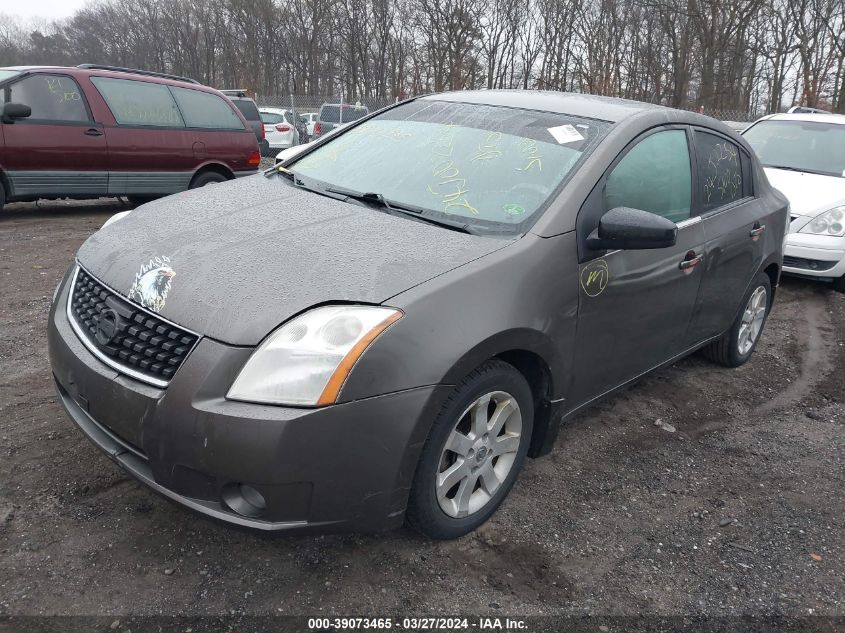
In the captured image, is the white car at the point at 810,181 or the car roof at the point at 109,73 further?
the car roof at the point at 109,73

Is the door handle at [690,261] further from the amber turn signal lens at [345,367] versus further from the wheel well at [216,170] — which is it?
the wheel well at [216,170]

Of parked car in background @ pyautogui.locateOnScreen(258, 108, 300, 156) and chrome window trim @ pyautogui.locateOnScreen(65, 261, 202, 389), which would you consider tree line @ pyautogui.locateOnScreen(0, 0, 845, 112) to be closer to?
parked car in background @ pyautogui.locateOnScreen(258, 108, 300, 156)

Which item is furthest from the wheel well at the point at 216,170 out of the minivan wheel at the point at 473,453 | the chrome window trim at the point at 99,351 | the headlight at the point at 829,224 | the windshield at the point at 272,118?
the windshield at the point at 272,118

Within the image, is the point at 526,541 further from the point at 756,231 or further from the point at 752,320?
the point at 752,320

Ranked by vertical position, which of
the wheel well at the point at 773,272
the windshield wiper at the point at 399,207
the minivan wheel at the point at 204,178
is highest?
the windshield wiper at the point at 399,207

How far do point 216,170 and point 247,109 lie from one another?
258 inches

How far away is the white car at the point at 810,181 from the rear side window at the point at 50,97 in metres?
7.75

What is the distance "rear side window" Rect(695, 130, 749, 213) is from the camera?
11.7ft

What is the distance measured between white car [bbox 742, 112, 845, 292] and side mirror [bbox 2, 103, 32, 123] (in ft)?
26.0

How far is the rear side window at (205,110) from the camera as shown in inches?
335

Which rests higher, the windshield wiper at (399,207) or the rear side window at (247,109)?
the rear side window at (247,109)

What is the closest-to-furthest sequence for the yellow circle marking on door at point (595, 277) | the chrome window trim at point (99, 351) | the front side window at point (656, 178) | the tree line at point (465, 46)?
the chrome window trim at point (99, 351), the yellow circle marking on door at point (595, 277), the front side window at point (656, 178), the tree line at point (465, 46)

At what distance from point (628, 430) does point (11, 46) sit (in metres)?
72.9

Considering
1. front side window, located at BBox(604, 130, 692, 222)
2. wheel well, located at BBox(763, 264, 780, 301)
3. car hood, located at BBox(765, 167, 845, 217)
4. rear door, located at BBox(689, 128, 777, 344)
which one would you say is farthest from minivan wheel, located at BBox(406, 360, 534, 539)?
car hood, located at BBox(765, 167, 845, 217)
